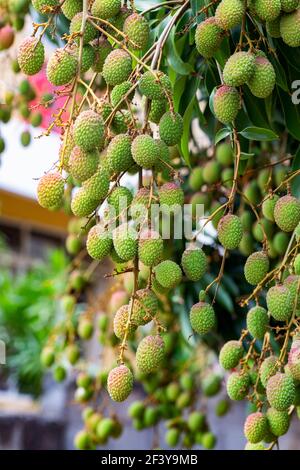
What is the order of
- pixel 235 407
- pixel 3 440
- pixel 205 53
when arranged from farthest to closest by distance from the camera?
pixel 3 440
pixel 235 407
pixel 205 53

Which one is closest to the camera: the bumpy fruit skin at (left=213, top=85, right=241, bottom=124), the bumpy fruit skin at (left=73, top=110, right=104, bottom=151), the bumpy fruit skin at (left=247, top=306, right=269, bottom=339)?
the bumpy fruit skin at (left=73, top=110, right=104, bottom=151)

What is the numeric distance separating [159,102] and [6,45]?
84 centimetres

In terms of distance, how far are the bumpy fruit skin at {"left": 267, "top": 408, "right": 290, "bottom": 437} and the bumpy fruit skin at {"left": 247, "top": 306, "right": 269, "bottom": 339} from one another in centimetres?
10

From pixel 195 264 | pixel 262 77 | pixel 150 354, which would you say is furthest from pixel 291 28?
pixel 150 354

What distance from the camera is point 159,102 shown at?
3.10 ft

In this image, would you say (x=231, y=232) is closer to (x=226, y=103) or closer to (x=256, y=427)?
(x=226, y=103)

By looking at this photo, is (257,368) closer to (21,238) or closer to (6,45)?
(6,45)

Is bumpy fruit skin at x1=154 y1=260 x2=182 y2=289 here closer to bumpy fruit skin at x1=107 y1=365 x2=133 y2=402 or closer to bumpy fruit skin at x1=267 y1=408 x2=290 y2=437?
bumpy fruit skin at x1=107 y1=365 x2=133 y2=402

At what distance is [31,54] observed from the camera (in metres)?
0.94

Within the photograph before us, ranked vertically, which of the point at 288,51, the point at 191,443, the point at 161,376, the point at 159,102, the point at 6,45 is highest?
the point at 6,45

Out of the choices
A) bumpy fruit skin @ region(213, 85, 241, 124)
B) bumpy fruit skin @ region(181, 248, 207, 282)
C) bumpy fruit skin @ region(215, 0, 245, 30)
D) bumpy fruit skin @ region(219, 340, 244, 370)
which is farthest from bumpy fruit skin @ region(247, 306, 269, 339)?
bumpy fruit skin @ region(215, 0, 245, 30)

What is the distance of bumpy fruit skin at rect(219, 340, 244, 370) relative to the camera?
3.56 ft

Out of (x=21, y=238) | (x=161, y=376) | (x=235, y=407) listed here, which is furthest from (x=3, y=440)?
(x=161, y=376)

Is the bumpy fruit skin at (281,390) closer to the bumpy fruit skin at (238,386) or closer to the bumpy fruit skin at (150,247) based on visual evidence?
the bumpy fruit skin at (238,386)
